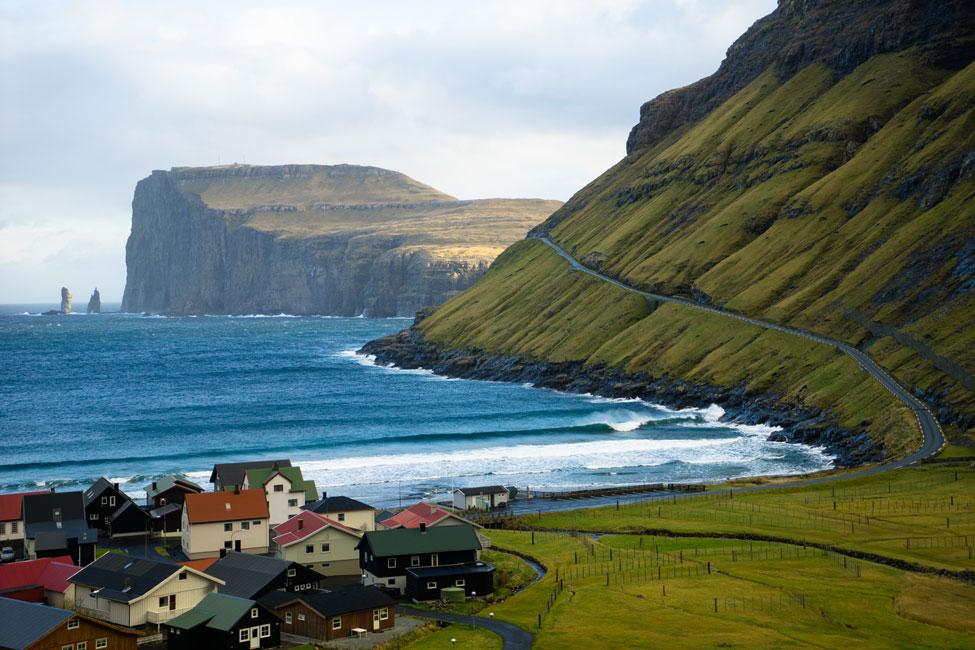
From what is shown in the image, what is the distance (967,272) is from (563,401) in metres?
64.8

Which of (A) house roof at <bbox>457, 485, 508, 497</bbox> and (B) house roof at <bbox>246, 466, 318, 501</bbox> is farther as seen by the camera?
(A) house roof at <bbox>457, 485, 508, 497</bbox>

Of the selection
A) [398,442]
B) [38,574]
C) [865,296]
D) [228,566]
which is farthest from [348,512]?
[865,296]


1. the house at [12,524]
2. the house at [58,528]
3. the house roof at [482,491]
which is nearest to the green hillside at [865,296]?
the house roof at [482,491]

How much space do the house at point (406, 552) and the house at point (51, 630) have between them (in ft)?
61.8

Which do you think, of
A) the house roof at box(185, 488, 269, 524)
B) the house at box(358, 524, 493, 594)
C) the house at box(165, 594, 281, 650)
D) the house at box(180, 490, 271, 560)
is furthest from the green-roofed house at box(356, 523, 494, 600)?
the house roof at box(185, 488, 269, 524)

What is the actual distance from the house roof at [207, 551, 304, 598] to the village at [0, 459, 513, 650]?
0.10 m

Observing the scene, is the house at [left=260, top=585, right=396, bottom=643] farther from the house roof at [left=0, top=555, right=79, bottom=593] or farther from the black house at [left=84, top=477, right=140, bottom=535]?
the black house at [left=84, top=477, right=140, bottom=535]

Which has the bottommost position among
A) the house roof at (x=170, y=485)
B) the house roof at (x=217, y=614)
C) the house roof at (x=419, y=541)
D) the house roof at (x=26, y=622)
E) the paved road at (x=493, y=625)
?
the paved road at (x=493, y=625)

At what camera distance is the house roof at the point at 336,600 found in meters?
61.8

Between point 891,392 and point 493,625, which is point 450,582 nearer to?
point 493,625

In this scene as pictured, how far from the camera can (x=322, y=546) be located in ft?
255

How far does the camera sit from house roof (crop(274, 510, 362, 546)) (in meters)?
77.0

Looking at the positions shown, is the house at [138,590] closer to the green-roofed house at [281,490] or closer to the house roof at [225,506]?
the house roof at [225,506]

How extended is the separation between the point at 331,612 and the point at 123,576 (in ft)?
45.1
